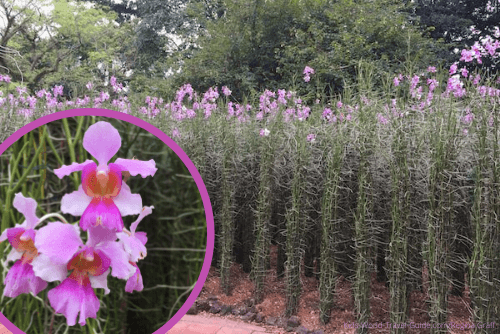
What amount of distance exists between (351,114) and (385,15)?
8.33m

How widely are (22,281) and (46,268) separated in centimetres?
9

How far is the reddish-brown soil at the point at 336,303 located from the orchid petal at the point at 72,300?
2395 millimetres

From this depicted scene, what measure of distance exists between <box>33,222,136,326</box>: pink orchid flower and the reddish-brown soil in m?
2.39

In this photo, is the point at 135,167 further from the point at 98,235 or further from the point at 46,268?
the point at 46,268

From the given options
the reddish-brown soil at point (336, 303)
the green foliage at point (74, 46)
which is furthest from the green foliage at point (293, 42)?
the reddish-brown soil at point (336, 303)

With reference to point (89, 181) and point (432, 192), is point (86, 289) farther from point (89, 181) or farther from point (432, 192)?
point (432, 192)

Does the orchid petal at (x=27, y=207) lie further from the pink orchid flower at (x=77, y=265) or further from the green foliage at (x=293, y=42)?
the green foliage at (x=293, y=42)

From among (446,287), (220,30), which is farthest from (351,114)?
(220,30)

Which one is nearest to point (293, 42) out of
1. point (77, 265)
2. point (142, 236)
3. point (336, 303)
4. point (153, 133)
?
point (336, 303)

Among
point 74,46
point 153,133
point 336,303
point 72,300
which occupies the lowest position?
point 336,303

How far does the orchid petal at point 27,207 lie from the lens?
845 mm

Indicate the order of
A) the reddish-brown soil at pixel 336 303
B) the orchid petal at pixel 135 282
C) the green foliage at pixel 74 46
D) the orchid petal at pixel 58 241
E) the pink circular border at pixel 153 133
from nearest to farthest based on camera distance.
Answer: the orchid petal at pixel 58 241 → the orchid petal at pixel 135 282 → the pink circular border at pixel 153 133 → the reddish-brown soil at pixel 336 303 → the green foliage at pixel 74 46

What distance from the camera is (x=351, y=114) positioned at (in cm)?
320

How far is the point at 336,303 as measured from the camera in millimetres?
3342
